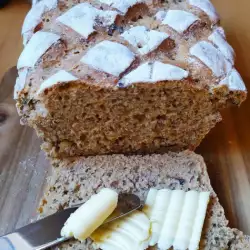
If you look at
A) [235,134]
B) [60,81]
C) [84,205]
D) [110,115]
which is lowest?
[235,134]

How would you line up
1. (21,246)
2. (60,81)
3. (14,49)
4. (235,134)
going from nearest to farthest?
(21,246) < (60,81) < (235,134) < (14,49)

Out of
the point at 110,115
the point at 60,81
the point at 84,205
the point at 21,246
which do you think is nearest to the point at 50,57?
the point at 60,81

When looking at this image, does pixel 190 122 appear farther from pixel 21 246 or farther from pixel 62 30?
pixel 21 246

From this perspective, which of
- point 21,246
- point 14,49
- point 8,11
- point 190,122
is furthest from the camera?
point 8,11

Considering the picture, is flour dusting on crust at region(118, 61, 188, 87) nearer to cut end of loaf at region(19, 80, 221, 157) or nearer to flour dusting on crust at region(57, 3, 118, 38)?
cut end of loaf at region(19, 80, 221, 157)

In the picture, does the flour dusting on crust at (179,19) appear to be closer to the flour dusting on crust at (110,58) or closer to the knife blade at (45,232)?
the flour dusting on crust at (110,58)

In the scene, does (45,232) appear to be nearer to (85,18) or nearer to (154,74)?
(154,74)

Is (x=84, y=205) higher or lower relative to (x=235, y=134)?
higher

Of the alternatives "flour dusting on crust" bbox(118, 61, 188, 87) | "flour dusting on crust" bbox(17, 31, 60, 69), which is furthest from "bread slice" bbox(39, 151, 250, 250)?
"flour dusting on crust" bbox(17, 31, 60, 69)

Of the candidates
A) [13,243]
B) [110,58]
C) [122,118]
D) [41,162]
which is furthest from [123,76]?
[13,243]
